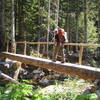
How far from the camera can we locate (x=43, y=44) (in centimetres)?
2672

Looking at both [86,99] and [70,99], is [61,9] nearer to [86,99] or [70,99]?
[70,99]

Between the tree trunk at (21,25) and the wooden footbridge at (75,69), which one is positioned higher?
the tree trunk at (21,25)

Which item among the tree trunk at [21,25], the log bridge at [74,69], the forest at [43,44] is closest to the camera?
the forest at [43,44]

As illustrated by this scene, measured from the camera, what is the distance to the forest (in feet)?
23.5

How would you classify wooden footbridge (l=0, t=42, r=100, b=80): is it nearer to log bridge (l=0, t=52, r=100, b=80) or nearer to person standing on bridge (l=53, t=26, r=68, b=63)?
log bridge (l=0, t=52, r=100, b=80)

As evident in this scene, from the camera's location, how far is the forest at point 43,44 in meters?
7.15

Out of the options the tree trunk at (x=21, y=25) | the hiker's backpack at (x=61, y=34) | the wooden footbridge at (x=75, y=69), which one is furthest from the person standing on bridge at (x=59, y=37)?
the tree trunk at (x=21, y=25)

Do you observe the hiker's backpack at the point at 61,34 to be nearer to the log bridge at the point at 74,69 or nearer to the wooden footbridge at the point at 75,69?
the wooden footbridge at the point at 75,69

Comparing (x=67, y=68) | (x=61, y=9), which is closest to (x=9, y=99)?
(x=67, y=68)

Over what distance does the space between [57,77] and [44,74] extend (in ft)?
4.73

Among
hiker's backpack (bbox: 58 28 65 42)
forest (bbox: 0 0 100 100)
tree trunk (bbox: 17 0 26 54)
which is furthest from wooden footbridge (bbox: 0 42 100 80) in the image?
tree trunk (bbox: 17 0 26 54)

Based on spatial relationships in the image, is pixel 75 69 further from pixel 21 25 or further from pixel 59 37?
pixel 21 25

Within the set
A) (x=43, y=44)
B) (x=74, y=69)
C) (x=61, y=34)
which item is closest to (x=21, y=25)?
(x=43, y=44)

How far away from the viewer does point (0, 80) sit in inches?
380
